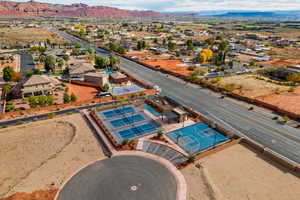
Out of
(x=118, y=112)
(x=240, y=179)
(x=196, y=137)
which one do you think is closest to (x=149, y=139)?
(x=196, y=137)

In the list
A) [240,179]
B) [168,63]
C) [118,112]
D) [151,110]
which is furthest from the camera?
[168,63]

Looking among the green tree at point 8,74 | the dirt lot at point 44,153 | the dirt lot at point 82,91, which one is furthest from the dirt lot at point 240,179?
the green tree at point 8,74

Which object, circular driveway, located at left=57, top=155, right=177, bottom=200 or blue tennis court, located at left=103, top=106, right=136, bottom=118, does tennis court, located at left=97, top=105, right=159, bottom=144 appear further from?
circular driveway, located at left=57, top=155, right=177, bottom=200

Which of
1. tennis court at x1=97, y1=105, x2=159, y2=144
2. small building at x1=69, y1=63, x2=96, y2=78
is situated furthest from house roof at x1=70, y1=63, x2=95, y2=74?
tennis court at x1=97, y1=105, x2=159, y2=144

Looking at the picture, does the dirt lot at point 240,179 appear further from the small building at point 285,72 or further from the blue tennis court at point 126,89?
the small building at point 285,72

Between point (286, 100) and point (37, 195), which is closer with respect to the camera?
point (37, 195)

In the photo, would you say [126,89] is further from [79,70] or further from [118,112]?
[79,70]

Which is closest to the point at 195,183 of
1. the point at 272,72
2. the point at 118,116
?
the point at 118,116
